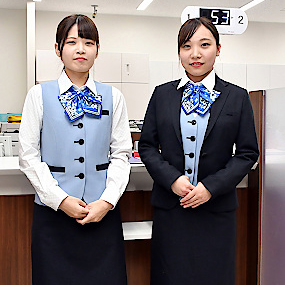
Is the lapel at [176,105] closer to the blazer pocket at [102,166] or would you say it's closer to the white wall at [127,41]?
the blazer pocket at [102,166]

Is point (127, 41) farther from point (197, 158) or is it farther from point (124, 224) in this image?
point (197, 158)

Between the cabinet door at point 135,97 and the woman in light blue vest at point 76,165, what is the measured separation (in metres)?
6.09

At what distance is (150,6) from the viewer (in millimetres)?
7953

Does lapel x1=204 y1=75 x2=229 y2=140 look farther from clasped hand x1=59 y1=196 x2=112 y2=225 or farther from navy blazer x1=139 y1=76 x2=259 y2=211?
clasped hand x1=59 y1=196 x2=112 y2=225

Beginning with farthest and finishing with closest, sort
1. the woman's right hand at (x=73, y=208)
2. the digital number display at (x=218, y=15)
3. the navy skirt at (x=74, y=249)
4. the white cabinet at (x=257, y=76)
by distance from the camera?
the white cabinet at (x=257, y=76)
the digital number display at (x=218, y=15)
the navy skirt at (x=74, y=249)
the woman's right hand at (x=73, y=208)

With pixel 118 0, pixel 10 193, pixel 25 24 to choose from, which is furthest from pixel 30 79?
pixel 10 193

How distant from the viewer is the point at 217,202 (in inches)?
70.0

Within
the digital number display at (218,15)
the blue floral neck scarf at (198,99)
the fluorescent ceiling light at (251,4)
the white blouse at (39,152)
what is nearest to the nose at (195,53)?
the blue floral neck scarf at (198,99)

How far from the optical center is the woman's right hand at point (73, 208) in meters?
1.68

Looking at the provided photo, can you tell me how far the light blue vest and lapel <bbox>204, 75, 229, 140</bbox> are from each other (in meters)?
0.42

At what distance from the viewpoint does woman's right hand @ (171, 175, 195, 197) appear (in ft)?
5.53

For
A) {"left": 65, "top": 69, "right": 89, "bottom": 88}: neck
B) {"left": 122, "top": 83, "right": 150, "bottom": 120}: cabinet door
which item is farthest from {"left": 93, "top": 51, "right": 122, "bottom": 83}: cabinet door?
{"left": 65, "top": 69, "right": 89, "bottom": 88}: neck

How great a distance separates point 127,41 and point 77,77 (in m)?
7.12

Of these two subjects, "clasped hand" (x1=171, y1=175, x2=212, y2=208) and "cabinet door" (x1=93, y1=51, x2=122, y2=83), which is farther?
"cabinet door" (x1=93, y1=51, x2=122, y2=83)
